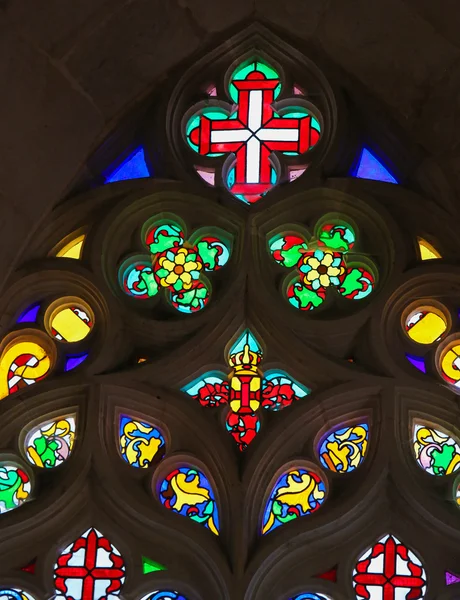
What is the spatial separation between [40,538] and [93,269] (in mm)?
1255

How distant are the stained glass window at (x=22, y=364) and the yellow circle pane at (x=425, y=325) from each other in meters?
1.50

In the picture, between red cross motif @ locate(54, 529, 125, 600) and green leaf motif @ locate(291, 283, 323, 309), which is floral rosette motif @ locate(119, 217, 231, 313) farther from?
red cross motif @ locate(54, 529, 125, 600)

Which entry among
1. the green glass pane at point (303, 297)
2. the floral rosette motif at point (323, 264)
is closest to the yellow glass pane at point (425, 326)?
the floral rosette motif at point (323, 264)

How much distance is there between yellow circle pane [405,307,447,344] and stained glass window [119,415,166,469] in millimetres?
1134

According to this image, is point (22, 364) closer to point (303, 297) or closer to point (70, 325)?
point (70, 325)

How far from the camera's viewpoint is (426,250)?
8.76m

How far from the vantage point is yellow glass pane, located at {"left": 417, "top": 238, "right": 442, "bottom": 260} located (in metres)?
8.72

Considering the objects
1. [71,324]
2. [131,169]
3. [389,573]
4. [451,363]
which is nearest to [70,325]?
[71,324]

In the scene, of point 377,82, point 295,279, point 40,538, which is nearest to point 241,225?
point 295,279

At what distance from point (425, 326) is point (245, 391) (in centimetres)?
82

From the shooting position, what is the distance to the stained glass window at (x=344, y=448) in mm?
8117

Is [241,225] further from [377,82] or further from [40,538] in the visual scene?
[40,538]

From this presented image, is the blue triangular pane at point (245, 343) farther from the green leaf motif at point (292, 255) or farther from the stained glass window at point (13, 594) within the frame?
the stained glass window at point (13, 594)

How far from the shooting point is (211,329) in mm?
8430
